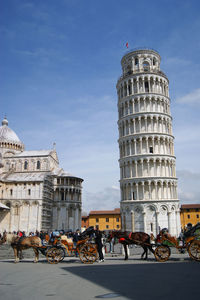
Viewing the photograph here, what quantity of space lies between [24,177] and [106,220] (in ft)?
126

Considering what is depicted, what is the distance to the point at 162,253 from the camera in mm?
13852

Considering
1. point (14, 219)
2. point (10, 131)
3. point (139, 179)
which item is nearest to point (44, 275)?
point (139, 179)

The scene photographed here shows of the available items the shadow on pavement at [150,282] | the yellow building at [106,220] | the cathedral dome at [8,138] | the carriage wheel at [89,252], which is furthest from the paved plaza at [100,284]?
the yellow building at [106,220]

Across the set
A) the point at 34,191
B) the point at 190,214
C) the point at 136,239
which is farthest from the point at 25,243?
the point at 190,214

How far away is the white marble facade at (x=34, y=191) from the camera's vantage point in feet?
166

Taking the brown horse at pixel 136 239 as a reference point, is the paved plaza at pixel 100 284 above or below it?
below

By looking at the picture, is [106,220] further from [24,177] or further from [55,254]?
[55,254]

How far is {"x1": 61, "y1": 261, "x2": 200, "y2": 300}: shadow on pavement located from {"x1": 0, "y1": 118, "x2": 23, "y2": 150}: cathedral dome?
5616cm

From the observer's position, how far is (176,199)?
41125 mm

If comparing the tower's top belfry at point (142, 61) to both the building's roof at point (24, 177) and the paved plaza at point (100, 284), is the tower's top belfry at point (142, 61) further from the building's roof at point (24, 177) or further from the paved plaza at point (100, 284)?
the paved plaza at point (100, 284)

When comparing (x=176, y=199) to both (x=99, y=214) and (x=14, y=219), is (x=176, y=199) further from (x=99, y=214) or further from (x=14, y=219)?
(x=99, y=214)

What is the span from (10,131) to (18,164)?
11.5 m

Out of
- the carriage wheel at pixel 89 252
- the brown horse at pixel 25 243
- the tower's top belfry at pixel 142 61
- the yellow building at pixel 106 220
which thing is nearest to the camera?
the carriage wheel at pixel 89 252

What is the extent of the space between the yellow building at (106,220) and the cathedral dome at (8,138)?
34.8 meters
